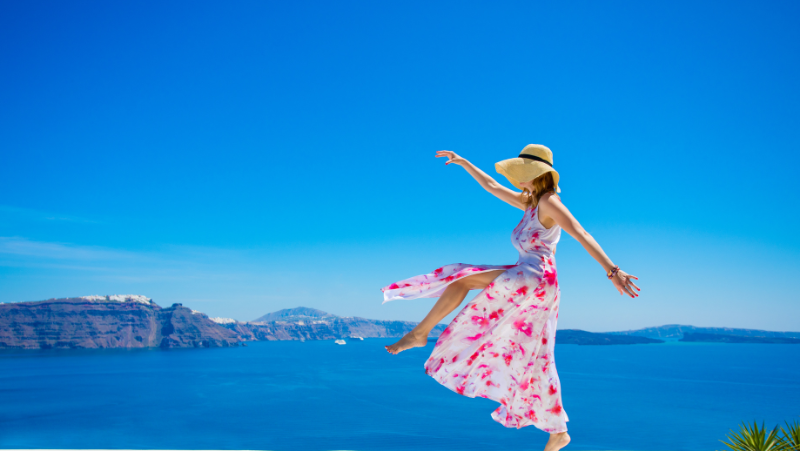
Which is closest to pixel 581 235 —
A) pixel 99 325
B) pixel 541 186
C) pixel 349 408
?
pixel 541 186

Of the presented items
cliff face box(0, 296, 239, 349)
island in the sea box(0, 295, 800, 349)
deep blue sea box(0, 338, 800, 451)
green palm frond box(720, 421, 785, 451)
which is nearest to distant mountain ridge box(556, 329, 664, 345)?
island in the sea box(0, 295, 800, 349)

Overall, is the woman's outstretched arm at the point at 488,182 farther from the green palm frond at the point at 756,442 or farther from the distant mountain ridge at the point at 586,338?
the distant mountain ridge at the point at 586,338

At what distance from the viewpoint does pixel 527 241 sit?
7.41ft

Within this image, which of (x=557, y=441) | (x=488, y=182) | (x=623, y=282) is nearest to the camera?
(x=623, y=282)

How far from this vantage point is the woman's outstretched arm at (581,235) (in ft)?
5.98

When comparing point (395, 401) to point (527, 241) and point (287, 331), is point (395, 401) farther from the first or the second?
point (287, 331)

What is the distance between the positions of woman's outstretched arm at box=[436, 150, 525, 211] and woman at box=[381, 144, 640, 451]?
0.55 ft

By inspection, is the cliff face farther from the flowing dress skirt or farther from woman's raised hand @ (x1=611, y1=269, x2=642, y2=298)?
woman's raised hand @ (x1=611, y1=269, x2=642, y2=298)

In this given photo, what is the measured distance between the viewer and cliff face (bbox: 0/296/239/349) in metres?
134

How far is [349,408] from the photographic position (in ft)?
181

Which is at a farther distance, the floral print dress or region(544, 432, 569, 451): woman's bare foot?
region(544, 432, 569, 451): woman's bare foot

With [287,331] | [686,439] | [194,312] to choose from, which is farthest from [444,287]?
[287,331]

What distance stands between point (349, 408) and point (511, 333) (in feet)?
187

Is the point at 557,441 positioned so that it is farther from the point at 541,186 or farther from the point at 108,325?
the point at 108,325
